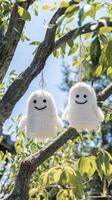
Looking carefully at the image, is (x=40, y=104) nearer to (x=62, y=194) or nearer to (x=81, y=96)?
(x=81, y=96)

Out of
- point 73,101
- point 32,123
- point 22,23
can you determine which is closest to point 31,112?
point 32,123

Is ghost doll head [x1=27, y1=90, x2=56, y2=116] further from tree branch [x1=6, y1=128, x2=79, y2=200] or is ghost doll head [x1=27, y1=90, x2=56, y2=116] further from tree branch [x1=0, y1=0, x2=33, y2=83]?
tree branch [x1=0, y1=0, x2=33, y2=83]

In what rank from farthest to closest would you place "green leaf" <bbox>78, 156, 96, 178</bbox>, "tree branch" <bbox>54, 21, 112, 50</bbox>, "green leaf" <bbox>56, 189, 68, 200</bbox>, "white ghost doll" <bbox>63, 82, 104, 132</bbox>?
1. "green leaf" <bbox>56, 189, 68, 200</bbox>
2. "green leaf" <bbox>78, 156, 96, 178</bbox>
3. "white ghost doll" <bbox>63, 82, 104, 132</bbox>
4. "tree branch" <bbox>54, 21, 112, 50</bbox>

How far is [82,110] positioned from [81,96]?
2.4 inches

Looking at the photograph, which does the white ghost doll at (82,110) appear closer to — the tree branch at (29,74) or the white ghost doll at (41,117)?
the white ghost doll at (41,117)

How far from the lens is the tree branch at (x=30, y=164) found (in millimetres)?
2074

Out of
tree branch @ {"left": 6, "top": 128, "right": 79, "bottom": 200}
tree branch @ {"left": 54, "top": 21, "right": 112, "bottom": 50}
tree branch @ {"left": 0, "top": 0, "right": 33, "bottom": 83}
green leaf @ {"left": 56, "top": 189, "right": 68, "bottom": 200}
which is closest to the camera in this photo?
tree branch @ {"left": 54, "top": 21, "right": 112, "bottom": 50}

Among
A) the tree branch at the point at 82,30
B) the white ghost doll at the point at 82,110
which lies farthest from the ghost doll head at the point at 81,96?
the tree branch at the point at 82,30

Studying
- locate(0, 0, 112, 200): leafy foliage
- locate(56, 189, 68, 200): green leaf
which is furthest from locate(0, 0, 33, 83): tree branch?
locate(56, 189, 68, 200): green leaf

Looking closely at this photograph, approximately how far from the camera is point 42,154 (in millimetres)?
2084

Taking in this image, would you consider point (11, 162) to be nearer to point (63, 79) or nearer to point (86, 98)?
point (86, 98)

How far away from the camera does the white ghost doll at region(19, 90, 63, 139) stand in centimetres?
187

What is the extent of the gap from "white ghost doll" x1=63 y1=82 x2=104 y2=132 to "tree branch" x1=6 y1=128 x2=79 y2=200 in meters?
0.20

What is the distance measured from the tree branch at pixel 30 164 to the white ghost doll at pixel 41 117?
0.51ft
